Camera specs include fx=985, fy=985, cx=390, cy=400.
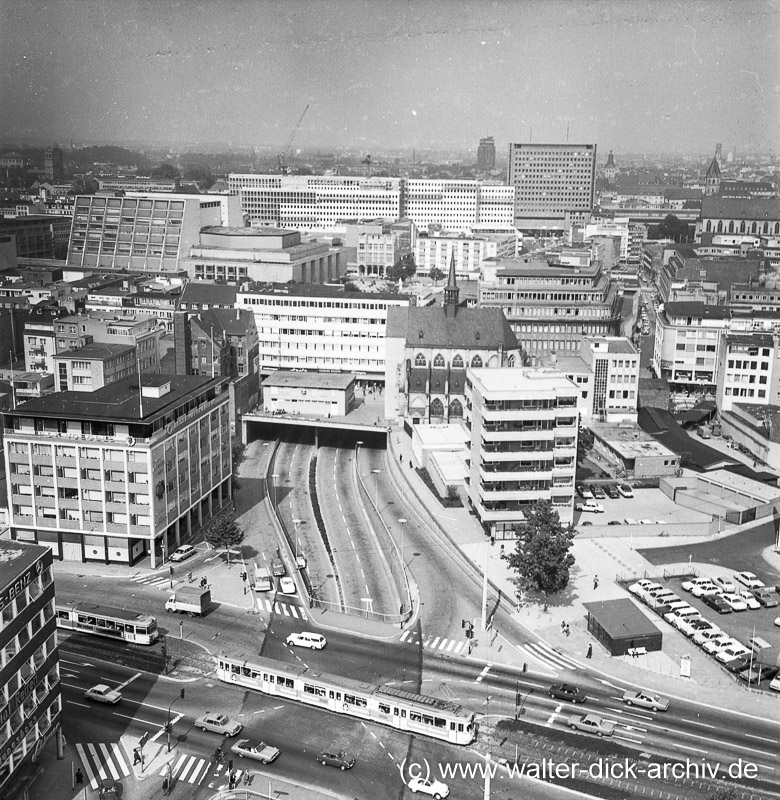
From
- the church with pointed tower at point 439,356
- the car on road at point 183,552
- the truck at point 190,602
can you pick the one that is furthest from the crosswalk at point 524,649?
the church with pointed tower at point 439,356

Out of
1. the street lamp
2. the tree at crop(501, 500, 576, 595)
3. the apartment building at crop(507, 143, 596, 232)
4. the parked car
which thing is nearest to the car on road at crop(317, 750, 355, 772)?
the parked car

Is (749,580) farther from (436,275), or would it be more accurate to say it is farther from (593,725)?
(436,275)

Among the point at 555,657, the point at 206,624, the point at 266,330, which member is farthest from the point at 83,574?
the point at 266,330

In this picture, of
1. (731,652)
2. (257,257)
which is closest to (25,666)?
(731,652)

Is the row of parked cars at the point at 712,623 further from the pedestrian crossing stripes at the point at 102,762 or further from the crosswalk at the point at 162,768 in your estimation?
the pedestrian crossing stripes at the point at 102,762

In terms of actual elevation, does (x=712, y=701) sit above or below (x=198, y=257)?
below

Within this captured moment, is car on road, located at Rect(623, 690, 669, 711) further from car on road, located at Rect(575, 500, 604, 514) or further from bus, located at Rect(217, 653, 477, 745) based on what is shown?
car on road, located at Rect(575, 500, 604, 514)

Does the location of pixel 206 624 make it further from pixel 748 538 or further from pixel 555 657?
pixel 748 538
